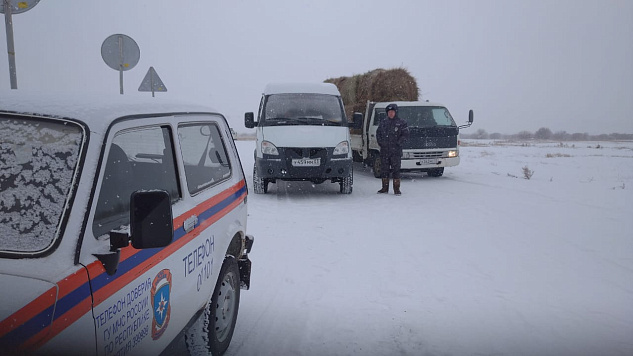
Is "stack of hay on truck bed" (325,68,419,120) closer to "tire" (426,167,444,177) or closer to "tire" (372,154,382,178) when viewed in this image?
"tire" (372,154,382,178)

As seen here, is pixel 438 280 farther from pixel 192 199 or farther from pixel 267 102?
pixel 267 102

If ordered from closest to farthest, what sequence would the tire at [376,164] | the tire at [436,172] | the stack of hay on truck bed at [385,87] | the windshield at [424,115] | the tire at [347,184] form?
1. the tire at [347,184]
2. the windshield at [424,115]
3. the tire at [376,164]
4. the tire at [436,172]
5. the stack of hay on truck bed at [385,87]

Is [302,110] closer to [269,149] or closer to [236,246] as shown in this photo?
[269,149]

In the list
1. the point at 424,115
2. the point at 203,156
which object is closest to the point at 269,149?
the point at 203,156

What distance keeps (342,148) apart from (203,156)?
5.70 meters

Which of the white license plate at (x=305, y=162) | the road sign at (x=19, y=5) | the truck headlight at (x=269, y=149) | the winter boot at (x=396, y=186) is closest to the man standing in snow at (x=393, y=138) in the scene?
the winter boot at (x=396, y=186)

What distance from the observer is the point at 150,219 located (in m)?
1.64

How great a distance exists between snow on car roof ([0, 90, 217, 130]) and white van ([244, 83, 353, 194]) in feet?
20.3

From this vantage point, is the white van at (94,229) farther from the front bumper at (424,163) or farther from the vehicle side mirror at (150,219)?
the front bumper at (424,163)

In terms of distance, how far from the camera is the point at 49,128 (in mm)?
1710

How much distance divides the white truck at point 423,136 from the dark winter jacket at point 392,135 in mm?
2037

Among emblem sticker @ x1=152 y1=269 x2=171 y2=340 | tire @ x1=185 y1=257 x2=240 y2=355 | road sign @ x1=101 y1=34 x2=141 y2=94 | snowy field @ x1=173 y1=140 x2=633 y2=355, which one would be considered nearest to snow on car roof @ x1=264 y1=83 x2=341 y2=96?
snowy field @ x1=173 y1=140 x2=633 y2=355

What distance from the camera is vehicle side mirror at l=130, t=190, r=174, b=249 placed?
1611 millimetres

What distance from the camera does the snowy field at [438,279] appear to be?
319 centimetres
